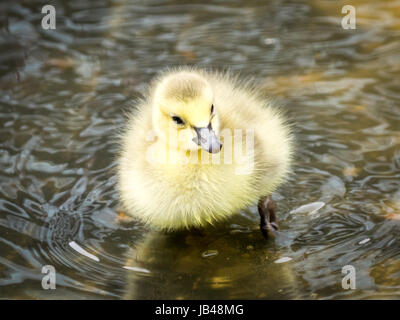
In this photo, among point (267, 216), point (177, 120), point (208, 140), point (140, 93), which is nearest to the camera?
point (208, 140)

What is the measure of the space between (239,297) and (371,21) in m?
3.02

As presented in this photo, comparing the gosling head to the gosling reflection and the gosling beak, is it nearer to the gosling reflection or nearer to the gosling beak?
the gosling beak

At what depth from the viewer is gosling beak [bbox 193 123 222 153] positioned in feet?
8.23

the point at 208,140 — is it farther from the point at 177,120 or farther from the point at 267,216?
the point at 267,216

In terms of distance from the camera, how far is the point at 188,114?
8.62ft

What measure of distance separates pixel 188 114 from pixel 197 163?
23 centimetres

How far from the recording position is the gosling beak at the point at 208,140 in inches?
98.7

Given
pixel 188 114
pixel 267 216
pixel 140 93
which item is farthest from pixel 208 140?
pixel 140 93

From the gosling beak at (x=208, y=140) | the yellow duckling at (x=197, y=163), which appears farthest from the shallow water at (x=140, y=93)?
the gosling beak at (x=208, y=140)

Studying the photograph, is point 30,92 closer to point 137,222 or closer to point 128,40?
point 128,40

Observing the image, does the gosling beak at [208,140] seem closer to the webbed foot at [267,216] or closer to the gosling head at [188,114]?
the gosling head at [188,114]

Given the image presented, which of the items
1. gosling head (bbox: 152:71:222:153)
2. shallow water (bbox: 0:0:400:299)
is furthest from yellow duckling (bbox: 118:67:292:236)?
shallow water (bbox: 0:0:400:299)

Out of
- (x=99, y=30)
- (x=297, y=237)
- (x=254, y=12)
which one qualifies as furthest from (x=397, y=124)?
(x=99, y=30)

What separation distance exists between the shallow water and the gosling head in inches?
19.2
